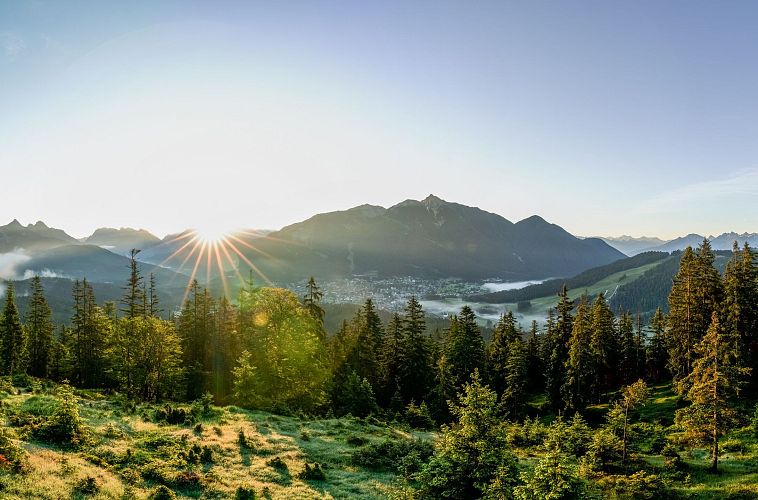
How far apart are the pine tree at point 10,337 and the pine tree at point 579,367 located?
77289 millimetres

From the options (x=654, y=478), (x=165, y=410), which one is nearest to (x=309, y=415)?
(x=165, y=410)

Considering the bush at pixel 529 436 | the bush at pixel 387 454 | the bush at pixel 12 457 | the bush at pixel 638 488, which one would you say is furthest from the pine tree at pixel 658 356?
the bush at pixel 12 457

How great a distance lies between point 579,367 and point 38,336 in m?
82.8

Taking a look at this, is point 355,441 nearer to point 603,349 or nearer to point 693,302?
point 603,349

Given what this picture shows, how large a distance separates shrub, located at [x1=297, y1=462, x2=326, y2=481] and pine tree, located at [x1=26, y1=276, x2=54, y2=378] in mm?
63955

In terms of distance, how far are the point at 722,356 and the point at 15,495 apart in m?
39.7

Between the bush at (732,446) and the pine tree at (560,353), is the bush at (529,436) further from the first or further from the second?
the pine tree at (560,353)

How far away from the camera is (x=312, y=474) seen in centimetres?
2330

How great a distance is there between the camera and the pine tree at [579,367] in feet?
165

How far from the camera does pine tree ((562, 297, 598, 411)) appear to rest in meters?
50.2

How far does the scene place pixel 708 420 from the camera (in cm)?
2792

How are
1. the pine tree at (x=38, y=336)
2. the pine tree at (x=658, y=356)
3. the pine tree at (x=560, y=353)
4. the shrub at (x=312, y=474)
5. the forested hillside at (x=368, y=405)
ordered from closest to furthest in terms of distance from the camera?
the forested hillside at (x=368, y=405) < the shrub at (x=312, y=474) < the pine tree at (x=560, y=353) < the pine tree at (x=38, y=336) < the pine tree at (x=658, y=356)

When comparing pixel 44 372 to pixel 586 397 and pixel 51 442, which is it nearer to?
pixel 51 442

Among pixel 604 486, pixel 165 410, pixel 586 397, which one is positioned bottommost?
pixel 586 397
